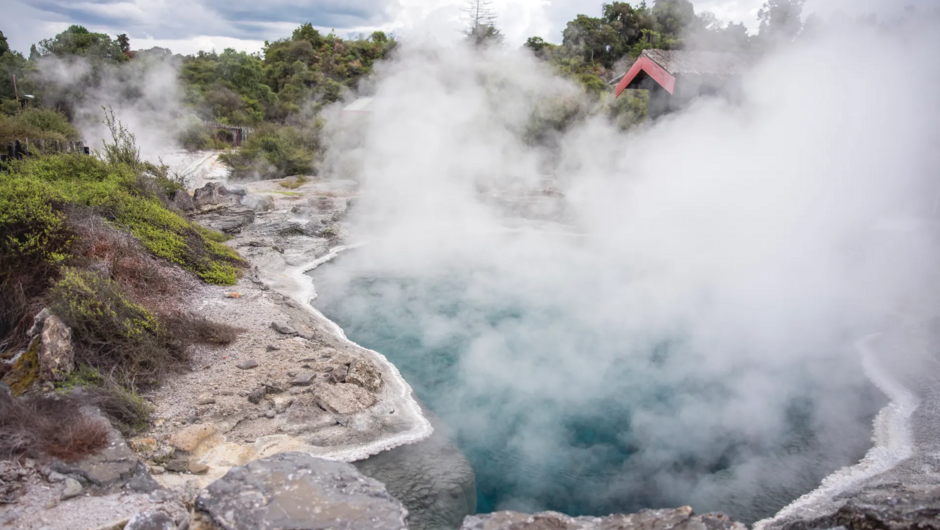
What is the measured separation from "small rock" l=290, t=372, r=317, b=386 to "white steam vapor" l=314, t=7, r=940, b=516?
45.5 inches

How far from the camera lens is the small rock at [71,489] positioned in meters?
2.96

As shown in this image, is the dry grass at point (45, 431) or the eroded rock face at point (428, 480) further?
the eroded rock face at point (428, 480)

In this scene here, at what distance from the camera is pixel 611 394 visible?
514 cm

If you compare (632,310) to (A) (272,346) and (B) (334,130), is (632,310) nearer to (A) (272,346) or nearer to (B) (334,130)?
(A) (272,346)

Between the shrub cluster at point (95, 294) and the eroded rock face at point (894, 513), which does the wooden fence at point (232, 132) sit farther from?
the eroded rock face at point (894, 513)

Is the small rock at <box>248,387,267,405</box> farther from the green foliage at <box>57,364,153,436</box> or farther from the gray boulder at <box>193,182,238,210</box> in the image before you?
the gray boulder at <box>193,182,238,210</box>

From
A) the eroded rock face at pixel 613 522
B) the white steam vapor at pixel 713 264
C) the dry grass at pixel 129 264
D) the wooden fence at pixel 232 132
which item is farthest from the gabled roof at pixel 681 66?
the wooden fence at pixel 232 132

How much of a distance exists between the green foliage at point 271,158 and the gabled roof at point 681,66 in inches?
309

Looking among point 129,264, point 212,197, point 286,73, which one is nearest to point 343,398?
point 129,264

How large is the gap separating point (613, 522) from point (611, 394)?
2.26 meters

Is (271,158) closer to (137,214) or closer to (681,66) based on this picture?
(137,214)

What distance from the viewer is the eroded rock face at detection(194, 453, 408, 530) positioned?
2873 millimetres

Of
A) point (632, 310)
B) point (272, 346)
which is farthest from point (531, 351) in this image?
point (272, 346)

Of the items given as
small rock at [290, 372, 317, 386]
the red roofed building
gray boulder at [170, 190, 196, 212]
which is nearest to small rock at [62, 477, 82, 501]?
small rock at [290, 372, 317, 386]
